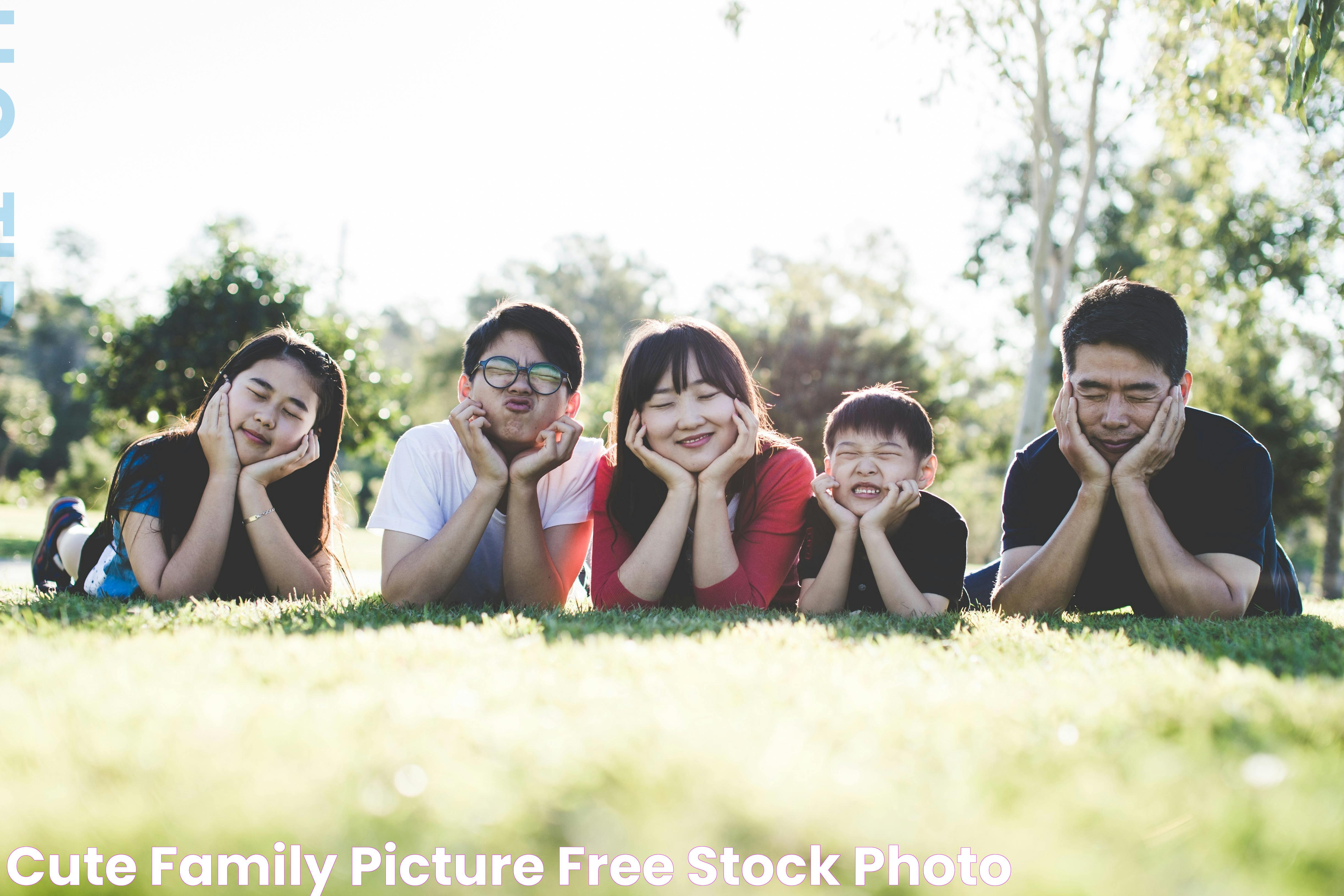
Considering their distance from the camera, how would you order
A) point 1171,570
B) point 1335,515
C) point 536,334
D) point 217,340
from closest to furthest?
point 1171,570, point 536,334, point 217,340, point 1335,515

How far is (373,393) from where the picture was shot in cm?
1537

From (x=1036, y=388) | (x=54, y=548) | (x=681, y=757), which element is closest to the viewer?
(x=681, y=757)

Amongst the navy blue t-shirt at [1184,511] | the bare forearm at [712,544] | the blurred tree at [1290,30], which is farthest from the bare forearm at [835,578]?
the blurred tree at [1290,30]

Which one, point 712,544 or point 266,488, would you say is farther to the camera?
point 266,488

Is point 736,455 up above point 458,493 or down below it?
above

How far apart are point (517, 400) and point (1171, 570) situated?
122 inches

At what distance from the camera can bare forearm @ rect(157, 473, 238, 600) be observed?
3906 mm

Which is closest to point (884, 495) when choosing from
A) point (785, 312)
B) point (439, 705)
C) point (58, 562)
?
point (439, 705)

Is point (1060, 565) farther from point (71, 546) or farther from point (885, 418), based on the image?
point (71, 546)

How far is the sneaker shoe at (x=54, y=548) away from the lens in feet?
18.2

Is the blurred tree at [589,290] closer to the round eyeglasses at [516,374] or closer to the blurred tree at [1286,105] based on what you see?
the blurred tree at [1286,105]

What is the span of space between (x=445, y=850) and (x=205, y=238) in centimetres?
1770

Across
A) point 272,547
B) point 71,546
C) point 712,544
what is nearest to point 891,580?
point 712,544

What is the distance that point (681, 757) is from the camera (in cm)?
130
